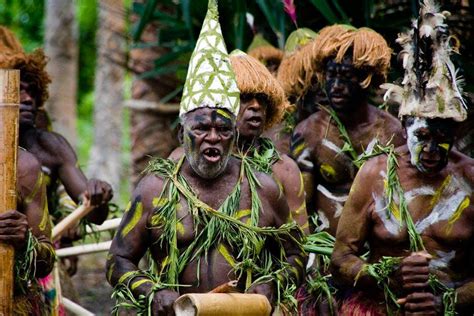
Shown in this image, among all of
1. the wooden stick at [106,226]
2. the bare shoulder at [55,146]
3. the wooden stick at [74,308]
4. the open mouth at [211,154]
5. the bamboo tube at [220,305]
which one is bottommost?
the wooden stick at [74,308]

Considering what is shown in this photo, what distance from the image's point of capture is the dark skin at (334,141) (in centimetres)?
923

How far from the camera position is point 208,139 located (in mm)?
6988

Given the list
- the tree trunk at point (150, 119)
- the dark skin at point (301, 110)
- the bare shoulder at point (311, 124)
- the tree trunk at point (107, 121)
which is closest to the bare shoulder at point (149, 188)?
the bare shoulder at point (311, 124)

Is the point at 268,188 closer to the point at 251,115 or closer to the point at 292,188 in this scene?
the point at 251,115

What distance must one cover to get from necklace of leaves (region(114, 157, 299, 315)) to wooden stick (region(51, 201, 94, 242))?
96.1 inches

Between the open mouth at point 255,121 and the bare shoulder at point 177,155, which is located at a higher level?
the open mouth at point 255,121

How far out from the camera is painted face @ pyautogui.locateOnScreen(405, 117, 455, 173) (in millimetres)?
7023

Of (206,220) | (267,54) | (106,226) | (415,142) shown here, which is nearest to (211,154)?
(206,220)

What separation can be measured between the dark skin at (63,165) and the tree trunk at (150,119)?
4.42 meters

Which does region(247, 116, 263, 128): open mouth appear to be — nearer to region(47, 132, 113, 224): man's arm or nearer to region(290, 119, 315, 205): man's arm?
region(290, 119, 315, 205): man's arm

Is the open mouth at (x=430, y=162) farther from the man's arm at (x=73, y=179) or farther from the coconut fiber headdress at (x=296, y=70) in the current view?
the man's arm at (x=73, y=179)

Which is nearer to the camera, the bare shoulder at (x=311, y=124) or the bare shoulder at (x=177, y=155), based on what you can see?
the bare shoulder at (x=177, y=155)

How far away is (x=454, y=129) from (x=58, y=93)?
11.1 m

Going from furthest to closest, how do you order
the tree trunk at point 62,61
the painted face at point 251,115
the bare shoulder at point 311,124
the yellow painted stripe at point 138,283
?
the tree trunk at point 62,61, the bare shoulder at point 311,124, the painted face at point 251,115, the yellow painted stripe at point 138,283
